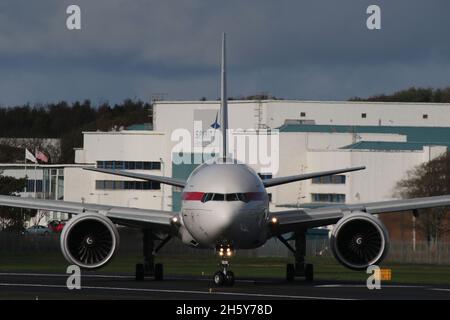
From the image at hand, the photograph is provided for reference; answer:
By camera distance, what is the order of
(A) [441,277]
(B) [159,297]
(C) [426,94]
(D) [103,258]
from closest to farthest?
(B) [159,297]
(D) [103,258]
(A) [441,277]
(C) [426,94]

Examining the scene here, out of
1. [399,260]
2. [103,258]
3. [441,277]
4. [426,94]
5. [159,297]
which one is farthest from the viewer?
[426,94]

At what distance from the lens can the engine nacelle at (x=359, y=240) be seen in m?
42.8

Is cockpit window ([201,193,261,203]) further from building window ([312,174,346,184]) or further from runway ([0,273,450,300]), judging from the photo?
building window ([312,174,346,184])

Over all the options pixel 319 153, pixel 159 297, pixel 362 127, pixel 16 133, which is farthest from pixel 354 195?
pixel 159 297

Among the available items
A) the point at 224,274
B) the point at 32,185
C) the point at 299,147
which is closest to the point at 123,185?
the point at 32,185

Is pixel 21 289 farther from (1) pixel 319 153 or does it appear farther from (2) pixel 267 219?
(1) pixel 319 153

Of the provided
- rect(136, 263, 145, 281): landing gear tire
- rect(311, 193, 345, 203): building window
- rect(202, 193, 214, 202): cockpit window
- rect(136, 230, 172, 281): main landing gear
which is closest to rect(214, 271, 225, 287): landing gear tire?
rect(202, 193, 214, 202): cockpit window

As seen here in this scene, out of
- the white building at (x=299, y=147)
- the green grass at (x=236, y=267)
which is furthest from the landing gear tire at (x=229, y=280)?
the white building at (x=299, y=147)

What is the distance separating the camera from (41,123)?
160 metres

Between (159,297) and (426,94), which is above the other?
(426,94)

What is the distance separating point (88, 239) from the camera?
42531 millimetres

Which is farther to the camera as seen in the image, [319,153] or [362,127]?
[362,127]

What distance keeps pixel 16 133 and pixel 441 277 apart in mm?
104304

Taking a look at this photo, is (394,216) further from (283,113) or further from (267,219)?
(283,113)
